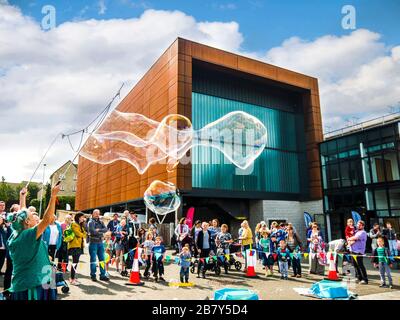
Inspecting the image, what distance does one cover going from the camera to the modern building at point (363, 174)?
68.2ft

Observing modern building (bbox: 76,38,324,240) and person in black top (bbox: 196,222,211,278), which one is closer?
person in black top (bbox: 196,222,211,278)

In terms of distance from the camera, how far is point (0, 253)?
8.05 meters

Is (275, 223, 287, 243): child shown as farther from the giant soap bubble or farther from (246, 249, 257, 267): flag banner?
the giant soap bubble

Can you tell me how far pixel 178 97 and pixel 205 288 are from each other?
16.2 metres

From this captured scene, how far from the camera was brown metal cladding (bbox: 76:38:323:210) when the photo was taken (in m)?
22.9

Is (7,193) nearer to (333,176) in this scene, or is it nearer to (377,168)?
(333,176)

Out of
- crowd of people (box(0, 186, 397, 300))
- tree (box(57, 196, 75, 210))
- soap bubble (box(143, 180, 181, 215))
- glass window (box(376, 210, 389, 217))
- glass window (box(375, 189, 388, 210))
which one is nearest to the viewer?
crowd of people (box(0, 186, 397, 300))

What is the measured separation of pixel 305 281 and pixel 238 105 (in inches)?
744

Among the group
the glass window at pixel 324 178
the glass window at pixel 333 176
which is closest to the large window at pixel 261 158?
the glass window at pixel 324 178

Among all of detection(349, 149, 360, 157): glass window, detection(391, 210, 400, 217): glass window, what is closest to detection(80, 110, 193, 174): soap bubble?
detection(391, 210, 400, 217): glass window

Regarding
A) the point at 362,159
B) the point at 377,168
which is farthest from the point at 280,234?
the point at 362,159

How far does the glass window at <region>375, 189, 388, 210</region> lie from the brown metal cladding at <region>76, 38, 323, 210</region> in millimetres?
5915

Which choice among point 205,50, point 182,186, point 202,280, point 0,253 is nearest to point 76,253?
point 0,253
